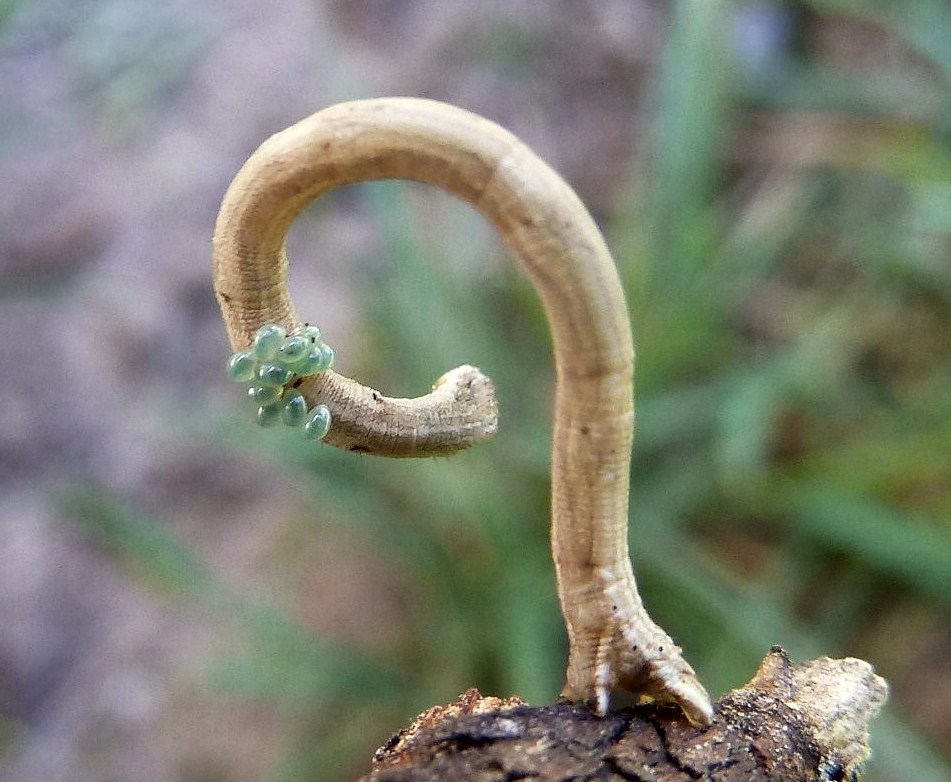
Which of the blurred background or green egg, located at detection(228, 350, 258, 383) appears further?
the blurred background

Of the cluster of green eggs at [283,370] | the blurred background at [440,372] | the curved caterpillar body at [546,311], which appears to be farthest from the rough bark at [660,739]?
the blurred background at [440,372]

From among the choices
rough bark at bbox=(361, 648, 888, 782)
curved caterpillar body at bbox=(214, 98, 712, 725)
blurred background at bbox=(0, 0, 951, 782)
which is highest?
blurred background at bbox=(0, 0, 951, 782)

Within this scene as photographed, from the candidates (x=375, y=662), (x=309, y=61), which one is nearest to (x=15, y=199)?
(x=309, y=61)

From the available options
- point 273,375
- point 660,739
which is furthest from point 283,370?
point 660,739

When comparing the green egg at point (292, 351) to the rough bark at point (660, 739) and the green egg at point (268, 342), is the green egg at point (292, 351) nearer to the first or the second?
the green egg at point (268, 342)

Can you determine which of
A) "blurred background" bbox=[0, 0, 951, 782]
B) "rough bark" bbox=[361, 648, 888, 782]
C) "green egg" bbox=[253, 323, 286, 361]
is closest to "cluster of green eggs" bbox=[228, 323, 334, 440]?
"green egg" bbox=[253, 323, 286, 361]

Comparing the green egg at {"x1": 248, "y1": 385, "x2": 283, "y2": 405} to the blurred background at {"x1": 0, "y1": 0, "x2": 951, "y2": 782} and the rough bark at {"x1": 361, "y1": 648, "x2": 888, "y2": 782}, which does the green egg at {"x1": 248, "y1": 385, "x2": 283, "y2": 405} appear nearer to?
the rough bark at {"x1": 361, "y1": 648, "x2": 888, "y2": 782}
